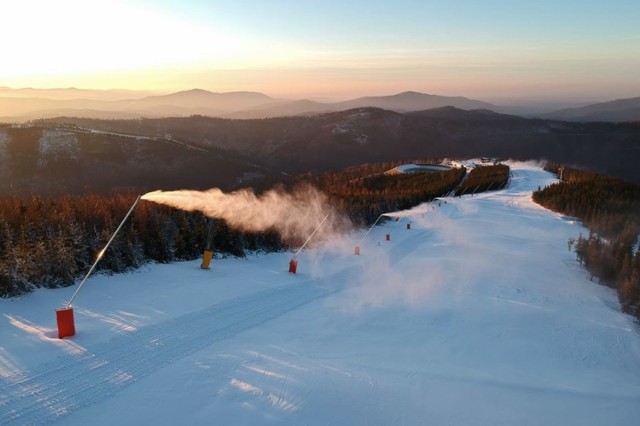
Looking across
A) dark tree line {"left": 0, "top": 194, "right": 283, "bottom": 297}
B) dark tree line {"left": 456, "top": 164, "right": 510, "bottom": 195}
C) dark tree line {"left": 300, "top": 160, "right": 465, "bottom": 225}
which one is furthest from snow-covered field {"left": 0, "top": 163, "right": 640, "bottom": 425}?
dark tree line {"left": 456, "top": 164, "right": 510, "bottom": 195}

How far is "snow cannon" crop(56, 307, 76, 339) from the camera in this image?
10906mm

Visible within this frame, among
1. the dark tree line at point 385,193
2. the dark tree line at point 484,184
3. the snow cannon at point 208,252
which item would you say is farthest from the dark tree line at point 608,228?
the snow cannon at point 208,252

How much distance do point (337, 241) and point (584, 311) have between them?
47.6ft

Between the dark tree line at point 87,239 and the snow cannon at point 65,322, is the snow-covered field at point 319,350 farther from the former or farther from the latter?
the dark tree line at point 87,239

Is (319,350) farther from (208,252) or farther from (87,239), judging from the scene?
(87,239)

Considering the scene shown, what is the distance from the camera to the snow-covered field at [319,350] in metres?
9.20

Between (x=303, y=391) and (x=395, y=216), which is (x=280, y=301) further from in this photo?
(x=395, y=216)

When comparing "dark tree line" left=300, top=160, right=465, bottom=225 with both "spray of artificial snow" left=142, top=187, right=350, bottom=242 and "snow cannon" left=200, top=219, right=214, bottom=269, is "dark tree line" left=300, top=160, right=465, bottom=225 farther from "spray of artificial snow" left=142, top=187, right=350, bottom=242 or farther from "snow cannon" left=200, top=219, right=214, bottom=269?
"snow cannon" left=200, top=219, right=214, bottom=269

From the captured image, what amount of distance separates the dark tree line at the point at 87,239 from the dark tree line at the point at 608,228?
1718 centimetres

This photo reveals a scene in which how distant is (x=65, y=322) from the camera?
10.9 metres

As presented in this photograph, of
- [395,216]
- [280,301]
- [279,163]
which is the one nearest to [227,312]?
[280,301]

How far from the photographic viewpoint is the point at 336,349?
1249 cm

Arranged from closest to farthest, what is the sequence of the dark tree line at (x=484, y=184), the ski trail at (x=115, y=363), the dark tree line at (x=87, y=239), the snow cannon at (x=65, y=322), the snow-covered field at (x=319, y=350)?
1. the ski trail at (x=115, y=363)
2. the snow-covered field at (x=319, y=350)
3. the snow cannon at (x=65, y=322)
4. the dark tree line at (x=87, y=239)
5. the dark tree line at (x=484, y=184)

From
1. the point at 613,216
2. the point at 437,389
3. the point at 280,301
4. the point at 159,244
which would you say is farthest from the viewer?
the point at 613,216
